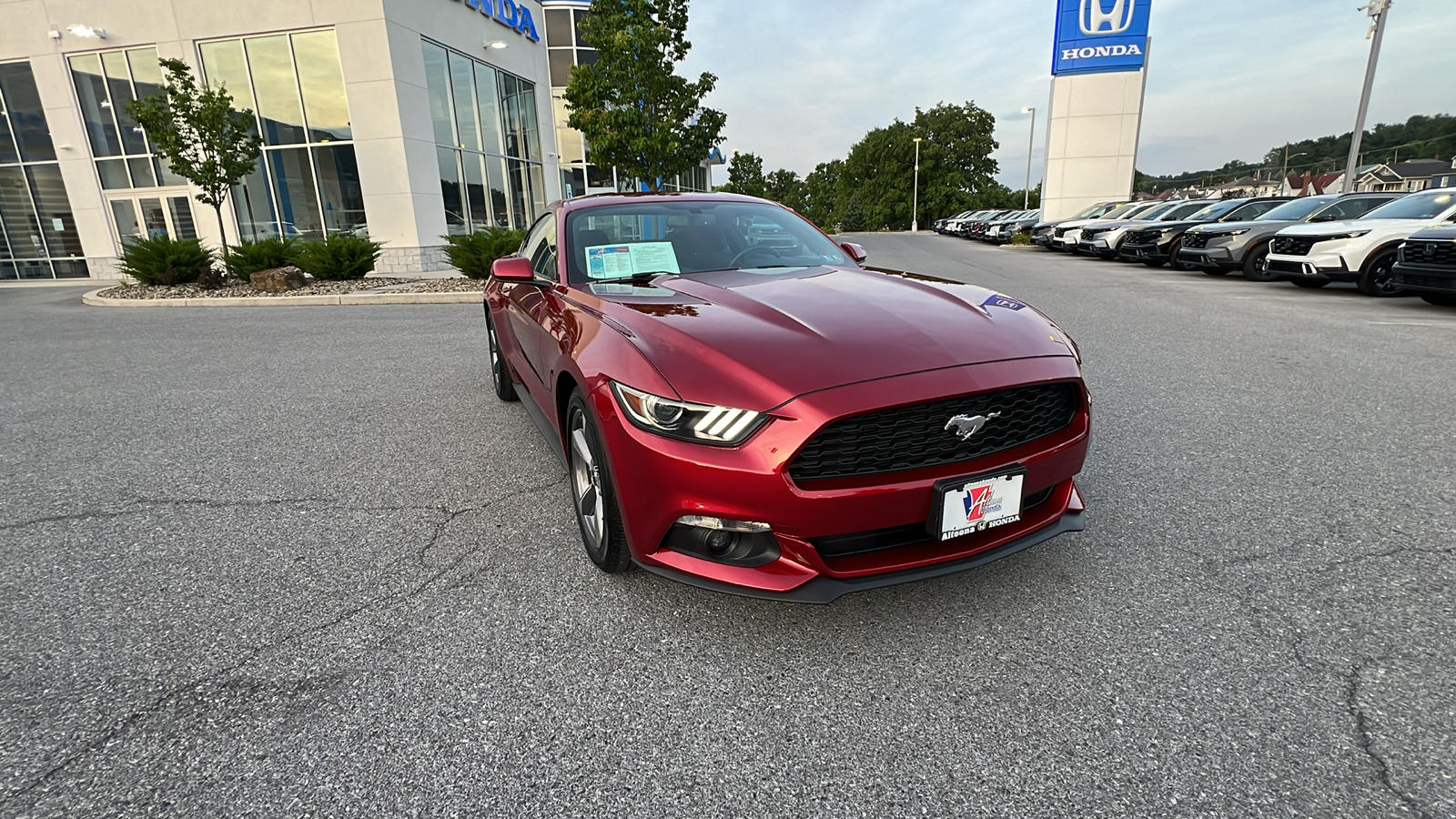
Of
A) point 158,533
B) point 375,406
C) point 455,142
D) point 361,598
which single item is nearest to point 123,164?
point 455,142

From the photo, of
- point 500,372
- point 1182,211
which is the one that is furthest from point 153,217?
point 1182,211

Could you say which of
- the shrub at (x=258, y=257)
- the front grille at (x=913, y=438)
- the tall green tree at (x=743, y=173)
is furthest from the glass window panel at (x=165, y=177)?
the tall green tree at (x=743, y=173)

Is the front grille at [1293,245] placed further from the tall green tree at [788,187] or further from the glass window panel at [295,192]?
the tall green tree at [788,187]

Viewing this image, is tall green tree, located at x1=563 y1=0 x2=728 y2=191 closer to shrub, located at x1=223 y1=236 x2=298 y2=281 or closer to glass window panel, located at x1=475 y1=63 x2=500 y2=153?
glass window panel, located at x1=475 y1=63 x2=500 y2=153

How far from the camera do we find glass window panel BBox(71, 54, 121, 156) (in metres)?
17.4

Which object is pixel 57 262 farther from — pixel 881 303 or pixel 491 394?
pixel 881 303

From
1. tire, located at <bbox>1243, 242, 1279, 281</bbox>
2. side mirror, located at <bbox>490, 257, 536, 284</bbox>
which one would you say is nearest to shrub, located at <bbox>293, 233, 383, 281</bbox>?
side mirror, located at <bbox>490, 257, 536, 284</bbox>

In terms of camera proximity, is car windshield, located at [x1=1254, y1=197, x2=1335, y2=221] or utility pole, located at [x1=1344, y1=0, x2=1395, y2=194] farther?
utility pole, located at [x1=1344, y1=0, x2=1395, y2=194]

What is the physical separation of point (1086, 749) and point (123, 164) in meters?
24.4

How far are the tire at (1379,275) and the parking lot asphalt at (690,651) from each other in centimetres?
759

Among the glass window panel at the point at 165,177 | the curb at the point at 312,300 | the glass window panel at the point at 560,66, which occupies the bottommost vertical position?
the curb at the point at 312,300

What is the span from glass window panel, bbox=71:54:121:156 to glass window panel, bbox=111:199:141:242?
1249 millimetres

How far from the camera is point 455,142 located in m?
18.3

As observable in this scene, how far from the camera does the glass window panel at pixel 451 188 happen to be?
696 inches
